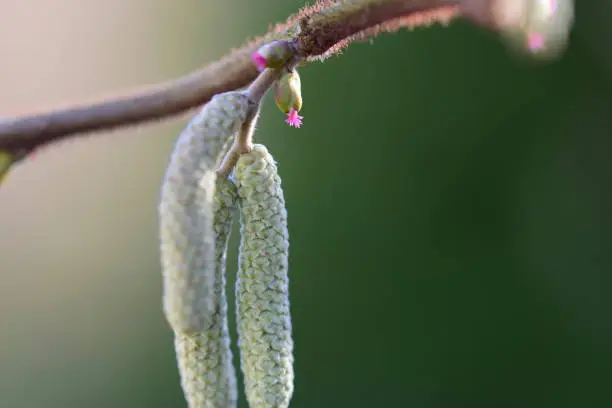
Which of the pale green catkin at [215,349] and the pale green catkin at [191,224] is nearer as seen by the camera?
the pale green catkin at [191,224]

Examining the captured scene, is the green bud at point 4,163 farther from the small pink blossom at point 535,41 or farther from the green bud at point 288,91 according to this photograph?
the small pink blossom at point 535,41

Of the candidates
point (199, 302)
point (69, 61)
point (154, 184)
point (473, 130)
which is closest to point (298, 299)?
point (154, 184)

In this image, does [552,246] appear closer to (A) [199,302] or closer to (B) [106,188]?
(B) [106,188]

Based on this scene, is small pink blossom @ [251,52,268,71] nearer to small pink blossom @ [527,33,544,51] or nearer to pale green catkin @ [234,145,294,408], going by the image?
A: pale green catkin @ [234,145,294,408]

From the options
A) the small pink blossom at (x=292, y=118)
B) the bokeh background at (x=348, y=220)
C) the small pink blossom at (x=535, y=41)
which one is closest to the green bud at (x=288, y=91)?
the small pink blossom at (x=292, y=118)

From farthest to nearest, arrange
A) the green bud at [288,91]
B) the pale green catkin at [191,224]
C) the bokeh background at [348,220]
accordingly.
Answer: the bokeh background at [348,220] < the green bud at [288,91] < the pale green catkin at [191,224]

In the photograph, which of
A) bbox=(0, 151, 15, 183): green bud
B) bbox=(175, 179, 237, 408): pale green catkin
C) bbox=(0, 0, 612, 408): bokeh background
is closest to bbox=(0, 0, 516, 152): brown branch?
bbox=(0, 151, 15, 183): green bud
